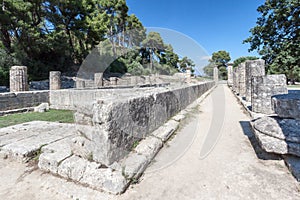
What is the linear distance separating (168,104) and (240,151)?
197 cm

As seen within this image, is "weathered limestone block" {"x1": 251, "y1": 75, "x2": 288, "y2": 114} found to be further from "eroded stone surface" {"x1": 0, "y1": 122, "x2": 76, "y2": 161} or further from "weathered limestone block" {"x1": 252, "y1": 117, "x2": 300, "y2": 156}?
"eroded stone surface" {"x1": 0, "y1": 122, "x2": 76, "y2": 161}

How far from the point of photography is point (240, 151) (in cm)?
266

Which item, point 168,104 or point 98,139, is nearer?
point 98,139

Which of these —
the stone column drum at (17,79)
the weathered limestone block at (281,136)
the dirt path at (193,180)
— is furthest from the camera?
the stone column drum at (17,79)

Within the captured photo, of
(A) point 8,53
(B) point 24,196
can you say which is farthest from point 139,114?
(A) point 8,53

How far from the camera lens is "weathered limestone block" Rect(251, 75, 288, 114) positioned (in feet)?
13.7

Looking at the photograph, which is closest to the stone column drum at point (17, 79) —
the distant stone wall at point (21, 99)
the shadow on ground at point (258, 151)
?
the distant stone wall at point (21, 99)

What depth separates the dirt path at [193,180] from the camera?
168 centimetres

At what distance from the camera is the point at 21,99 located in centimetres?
639

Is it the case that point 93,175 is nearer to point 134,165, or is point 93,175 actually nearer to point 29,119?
point 134,165

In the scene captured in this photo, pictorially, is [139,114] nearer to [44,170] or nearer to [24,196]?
[44,170]

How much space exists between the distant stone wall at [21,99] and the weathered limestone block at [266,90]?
27.0 ft

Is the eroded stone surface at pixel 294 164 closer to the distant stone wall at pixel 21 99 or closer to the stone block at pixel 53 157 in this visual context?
the stone block at pixel 53 157

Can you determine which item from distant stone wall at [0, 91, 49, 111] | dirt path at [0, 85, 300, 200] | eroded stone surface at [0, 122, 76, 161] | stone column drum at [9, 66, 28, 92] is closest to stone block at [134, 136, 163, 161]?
dirt path at [0, 85, 300, 200]
